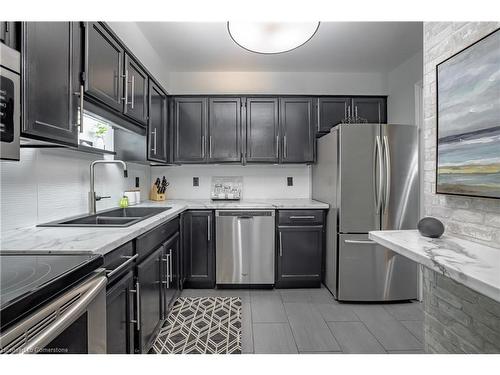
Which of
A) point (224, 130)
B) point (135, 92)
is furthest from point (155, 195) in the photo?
point (135, 92)

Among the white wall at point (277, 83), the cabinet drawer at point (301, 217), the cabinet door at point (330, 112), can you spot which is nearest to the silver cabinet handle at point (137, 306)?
the cabinet drawer at point (301, 217)

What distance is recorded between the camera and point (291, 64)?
11.0 feet

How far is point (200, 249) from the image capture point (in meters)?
2.94

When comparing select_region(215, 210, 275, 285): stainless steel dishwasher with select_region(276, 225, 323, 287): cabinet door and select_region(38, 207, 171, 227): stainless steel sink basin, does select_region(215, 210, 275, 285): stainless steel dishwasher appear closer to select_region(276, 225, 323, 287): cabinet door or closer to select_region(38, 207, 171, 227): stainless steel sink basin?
select_region(276, 225, 323, 287): cabinet door

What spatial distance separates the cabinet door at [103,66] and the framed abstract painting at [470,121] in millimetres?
1918

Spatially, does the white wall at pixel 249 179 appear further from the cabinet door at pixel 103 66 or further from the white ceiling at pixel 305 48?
the cabinet door at pixel 103 66

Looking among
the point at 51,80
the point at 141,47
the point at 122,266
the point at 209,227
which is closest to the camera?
the point at 51,80

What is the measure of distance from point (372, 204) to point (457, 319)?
132cm

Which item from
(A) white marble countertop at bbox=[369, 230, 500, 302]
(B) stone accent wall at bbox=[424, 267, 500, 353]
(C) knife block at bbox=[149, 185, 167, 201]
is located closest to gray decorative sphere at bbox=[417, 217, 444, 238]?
(A) white marble countertop at bbox=[369, 230, 500, 302]

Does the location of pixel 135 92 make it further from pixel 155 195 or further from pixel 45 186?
pixel 155 195

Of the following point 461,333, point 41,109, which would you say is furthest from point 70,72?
point 461,333
